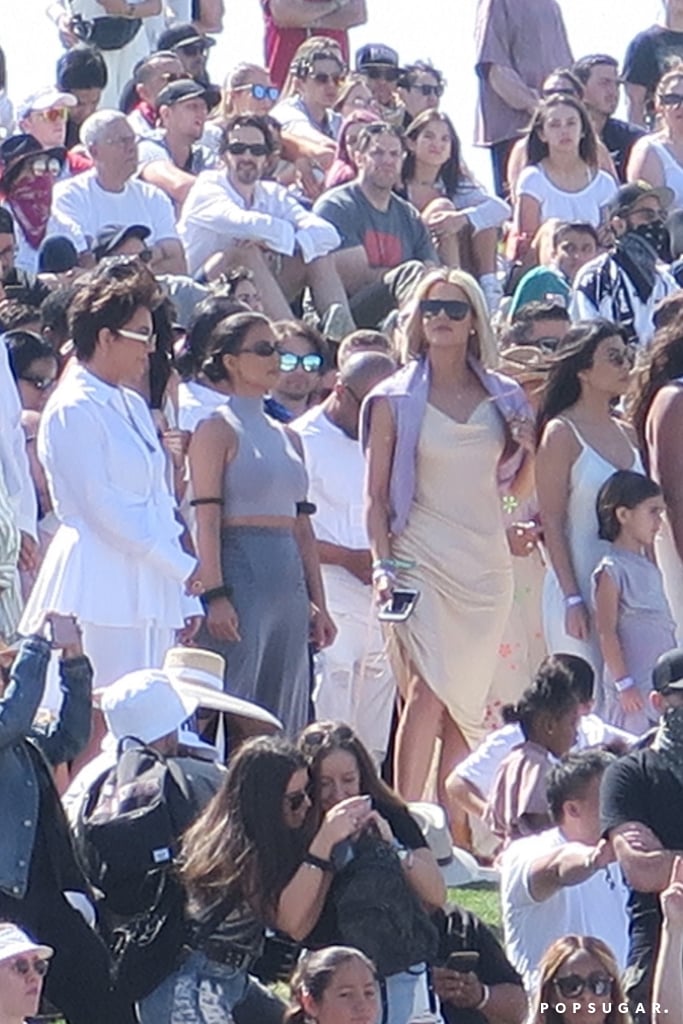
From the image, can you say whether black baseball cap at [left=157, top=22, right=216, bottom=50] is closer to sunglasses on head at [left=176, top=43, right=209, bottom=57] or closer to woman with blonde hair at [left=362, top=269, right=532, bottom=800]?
sunglasses on head at [left=176, top=43, right=209, bottom=57]

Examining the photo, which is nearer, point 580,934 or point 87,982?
point 87,982

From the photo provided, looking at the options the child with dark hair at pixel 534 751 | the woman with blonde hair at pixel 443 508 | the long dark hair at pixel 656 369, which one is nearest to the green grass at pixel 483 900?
the child with dark hair at pixel 534 751

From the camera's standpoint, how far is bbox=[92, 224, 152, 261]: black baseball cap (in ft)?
40.1

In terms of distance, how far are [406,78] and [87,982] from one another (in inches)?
389

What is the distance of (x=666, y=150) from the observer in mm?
15445

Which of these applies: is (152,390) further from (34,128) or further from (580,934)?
(34,128)

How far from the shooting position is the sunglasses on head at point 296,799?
7.32 metres

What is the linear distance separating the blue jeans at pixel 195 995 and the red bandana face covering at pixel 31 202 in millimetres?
6185

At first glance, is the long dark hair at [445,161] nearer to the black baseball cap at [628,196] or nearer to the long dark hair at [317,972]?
the black baseball cap at [628,196]

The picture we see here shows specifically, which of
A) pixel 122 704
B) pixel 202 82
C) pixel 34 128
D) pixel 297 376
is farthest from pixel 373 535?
pixel 202 82

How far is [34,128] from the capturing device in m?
14.4

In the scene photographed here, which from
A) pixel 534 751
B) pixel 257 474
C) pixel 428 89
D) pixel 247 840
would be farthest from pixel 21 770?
pixel 428 89

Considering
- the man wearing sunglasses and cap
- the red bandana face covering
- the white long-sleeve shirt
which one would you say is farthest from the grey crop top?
the man wearing sunglasses and cap

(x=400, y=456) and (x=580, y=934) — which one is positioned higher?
(x=400, y=456)
